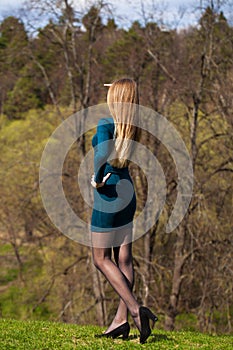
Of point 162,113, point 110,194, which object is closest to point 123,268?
point 110,194

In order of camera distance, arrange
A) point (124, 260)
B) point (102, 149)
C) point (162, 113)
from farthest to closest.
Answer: point (162, 113) → point (124, 260) → point (102, 149)

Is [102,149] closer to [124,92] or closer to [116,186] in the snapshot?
[116,186]

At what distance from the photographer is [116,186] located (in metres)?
4.78

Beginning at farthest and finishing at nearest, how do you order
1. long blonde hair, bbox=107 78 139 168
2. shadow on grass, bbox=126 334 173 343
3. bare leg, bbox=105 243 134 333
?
shadow on grass, bbox=126 334 173 343 → bare leg, bbox=105 243 134 333 → long blonde hair, bbox=107 78 139 168

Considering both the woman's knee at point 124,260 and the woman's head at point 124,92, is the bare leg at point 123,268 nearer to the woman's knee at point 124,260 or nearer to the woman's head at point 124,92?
the woman's knee at point 124,260

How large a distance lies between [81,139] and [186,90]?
3479 mm

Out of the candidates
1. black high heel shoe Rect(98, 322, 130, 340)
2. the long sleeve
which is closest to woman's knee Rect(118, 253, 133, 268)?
black high heel shoe Rect(98, 322, 130, 340)

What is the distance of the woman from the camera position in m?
4.68

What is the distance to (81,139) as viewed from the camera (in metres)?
17.3

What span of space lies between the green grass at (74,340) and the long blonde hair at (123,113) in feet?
4.92

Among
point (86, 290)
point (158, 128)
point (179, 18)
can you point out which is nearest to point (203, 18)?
point (179, 18)

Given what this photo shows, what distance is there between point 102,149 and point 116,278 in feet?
3.56

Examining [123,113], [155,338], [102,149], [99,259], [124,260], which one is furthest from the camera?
[155,338]

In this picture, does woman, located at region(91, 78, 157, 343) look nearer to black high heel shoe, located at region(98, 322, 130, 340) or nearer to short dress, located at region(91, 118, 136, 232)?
short dress, located at region(91, 118, 136, 232)
